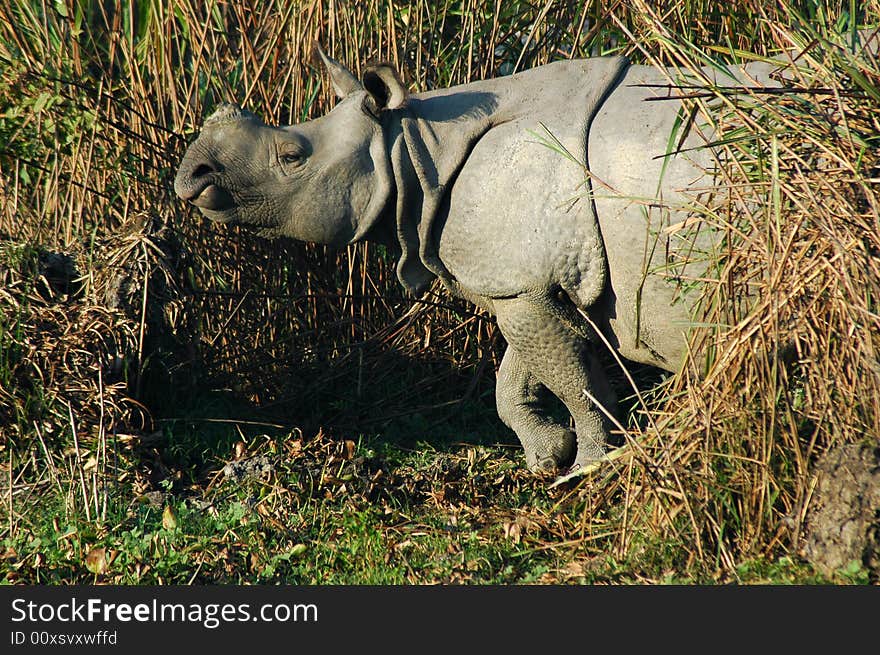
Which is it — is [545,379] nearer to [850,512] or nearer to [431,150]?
[431,150]

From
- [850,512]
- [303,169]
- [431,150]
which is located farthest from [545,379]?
[850,512]

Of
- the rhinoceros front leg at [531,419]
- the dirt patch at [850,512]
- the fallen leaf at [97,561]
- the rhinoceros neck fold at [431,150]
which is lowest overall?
the fallen leaf at [97,561]

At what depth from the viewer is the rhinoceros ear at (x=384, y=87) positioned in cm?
477

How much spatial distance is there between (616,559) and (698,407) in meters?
0.66

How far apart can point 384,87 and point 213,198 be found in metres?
0.87

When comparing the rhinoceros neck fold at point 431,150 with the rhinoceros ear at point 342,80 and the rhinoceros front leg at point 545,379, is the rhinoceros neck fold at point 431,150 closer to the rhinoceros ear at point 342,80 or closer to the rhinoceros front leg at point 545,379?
the rhinoceros ear at point 342,80

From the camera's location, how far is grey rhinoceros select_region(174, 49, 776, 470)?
4.48m

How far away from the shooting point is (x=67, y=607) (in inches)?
159

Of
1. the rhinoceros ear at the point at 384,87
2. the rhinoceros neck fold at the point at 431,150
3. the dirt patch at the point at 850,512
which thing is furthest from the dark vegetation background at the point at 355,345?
the rhinoceros ear at the point at 384,87

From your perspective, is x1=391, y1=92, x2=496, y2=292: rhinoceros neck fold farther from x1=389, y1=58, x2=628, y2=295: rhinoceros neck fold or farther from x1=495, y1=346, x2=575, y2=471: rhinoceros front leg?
x1=495, y1=346, x2=575, y2=471: rhinoceros front leg

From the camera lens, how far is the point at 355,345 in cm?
641

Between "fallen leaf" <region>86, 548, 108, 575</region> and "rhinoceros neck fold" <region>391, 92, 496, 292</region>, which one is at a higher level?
"rhinoceros neck fold" <region>391, 92, 496, 292</region>

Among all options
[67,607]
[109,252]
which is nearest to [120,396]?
[109,252]

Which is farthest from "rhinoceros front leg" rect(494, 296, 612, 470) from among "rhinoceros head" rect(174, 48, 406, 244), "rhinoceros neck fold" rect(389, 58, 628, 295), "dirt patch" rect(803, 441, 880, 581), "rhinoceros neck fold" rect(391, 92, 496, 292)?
"dirt patch" rect(803, 441, 880, 581)
